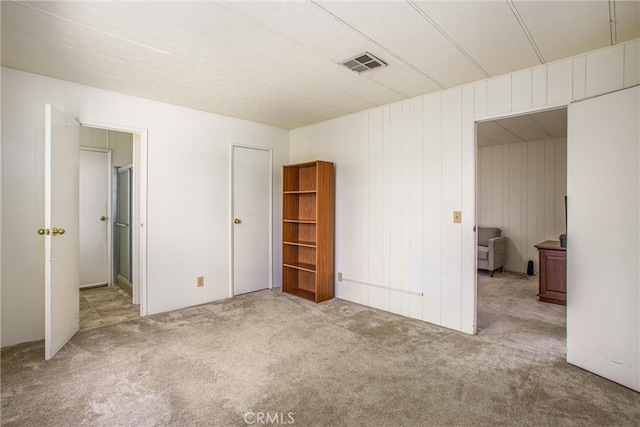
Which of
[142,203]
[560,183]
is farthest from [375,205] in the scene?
[560,183]

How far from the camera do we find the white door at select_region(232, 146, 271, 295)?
4.36 metres

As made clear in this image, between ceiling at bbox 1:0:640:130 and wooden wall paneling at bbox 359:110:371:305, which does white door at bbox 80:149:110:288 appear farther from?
wooden wall paneling at bbox 359:110:371:305

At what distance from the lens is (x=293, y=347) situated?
2752 mm

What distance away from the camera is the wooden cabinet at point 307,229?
4.12 m

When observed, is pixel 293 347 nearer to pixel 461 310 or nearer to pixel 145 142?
pixel 461 310

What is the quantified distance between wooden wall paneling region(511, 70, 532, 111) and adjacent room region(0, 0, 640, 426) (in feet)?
0.05

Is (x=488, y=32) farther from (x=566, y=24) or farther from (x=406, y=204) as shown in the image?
(x=406, y=204)

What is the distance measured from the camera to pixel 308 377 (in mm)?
2268

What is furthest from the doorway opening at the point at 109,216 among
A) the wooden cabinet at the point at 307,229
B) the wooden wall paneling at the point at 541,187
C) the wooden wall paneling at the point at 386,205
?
the wooden wall paneling at the point at 541,187

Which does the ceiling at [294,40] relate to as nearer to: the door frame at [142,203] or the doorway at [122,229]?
the door frame at [142,203]

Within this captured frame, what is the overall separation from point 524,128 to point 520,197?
1.63m

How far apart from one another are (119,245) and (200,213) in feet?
5.82

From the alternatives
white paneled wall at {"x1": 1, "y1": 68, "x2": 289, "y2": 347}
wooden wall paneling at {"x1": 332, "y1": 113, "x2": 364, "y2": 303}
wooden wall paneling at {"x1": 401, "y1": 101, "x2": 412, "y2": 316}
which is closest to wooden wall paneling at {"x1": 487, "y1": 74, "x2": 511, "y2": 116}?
wooden wall paneling at {"x1": 401, "y1": 101, "x2": 412, "y2": 316}

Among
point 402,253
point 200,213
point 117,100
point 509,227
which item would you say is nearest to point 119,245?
point 200,213
